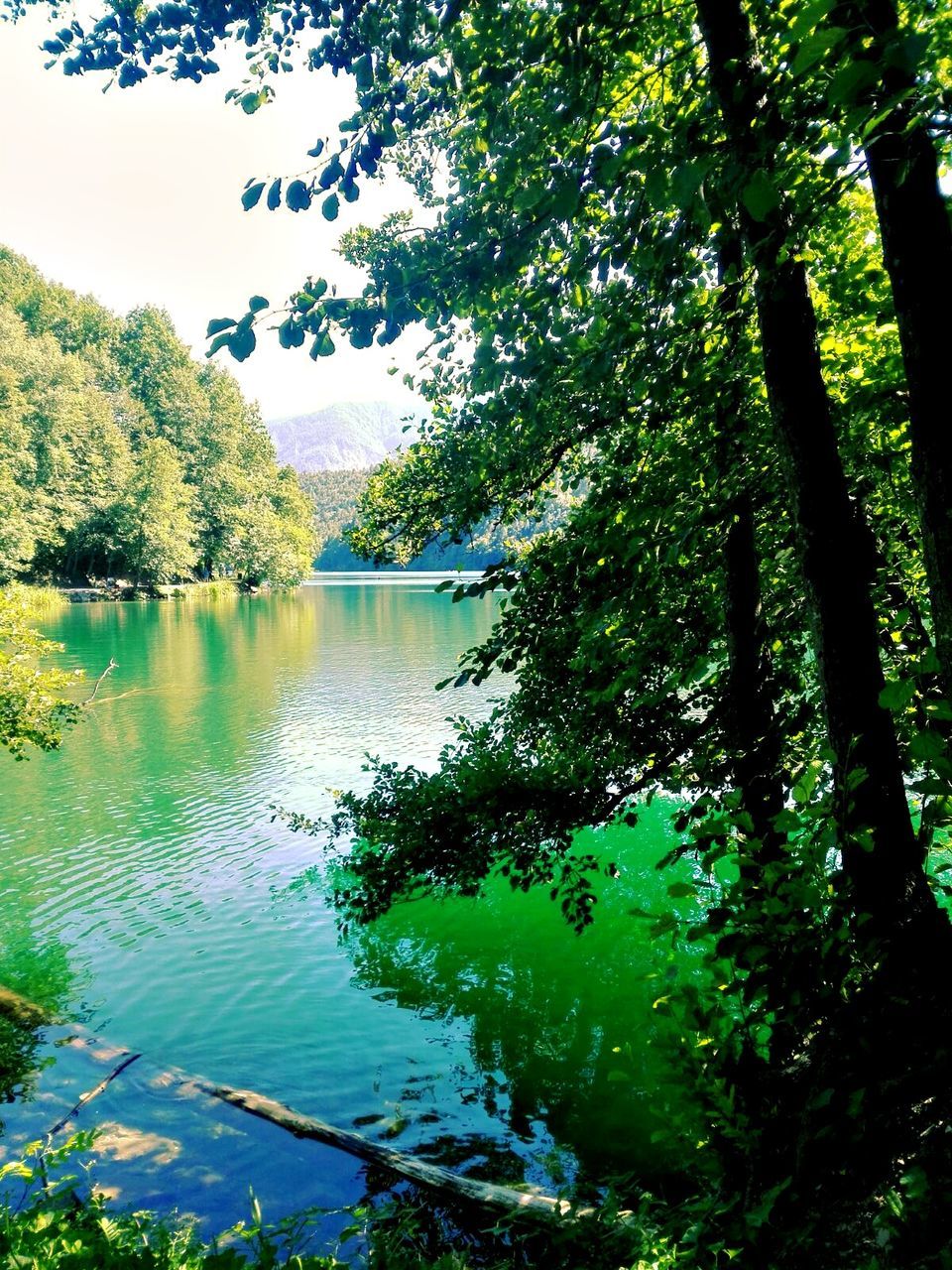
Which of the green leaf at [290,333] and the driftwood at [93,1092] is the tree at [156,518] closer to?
the driftwood at [93,1092]

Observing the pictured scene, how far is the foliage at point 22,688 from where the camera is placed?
13977 millimetres

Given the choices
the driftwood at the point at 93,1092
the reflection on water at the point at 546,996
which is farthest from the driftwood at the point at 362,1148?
the reflection on water at the point at 546,996

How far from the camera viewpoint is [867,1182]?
279 centimetres

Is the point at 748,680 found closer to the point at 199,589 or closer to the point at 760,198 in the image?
the point at 760,198

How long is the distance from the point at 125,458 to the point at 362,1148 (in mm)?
76761

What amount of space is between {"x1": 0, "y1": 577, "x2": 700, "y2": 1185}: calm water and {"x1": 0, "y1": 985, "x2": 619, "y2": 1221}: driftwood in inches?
21.7

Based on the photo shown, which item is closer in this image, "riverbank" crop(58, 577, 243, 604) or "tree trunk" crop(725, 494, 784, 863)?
"tree trunk" crop(725, 494, 784, 863)

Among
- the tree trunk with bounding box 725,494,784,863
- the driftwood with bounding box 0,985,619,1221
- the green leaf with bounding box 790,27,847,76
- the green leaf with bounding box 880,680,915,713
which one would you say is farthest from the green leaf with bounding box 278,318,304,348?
the driftwood with bounding box 0,985,619,1221

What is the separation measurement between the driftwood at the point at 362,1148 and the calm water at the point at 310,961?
551 mm

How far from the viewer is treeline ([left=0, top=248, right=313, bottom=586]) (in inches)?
2493

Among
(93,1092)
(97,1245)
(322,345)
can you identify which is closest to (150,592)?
(93,1092)

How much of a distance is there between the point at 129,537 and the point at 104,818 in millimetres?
60551

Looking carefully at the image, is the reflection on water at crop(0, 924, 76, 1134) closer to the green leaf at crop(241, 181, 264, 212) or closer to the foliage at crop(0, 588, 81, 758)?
the foliage at crop(0, 588, 81, 758)

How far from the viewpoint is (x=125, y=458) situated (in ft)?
244
